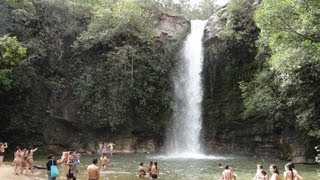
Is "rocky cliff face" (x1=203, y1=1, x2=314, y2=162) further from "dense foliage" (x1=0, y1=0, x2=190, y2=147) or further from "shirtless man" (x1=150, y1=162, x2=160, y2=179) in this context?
"shirtless man" (x1=150, y1=162, x2=160, y2=179)

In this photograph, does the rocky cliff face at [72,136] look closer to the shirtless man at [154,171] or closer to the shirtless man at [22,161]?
the shirtless man at [22,161]

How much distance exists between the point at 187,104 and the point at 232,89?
4504 mm

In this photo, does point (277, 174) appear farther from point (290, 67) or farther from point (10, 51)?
point (10, 51)

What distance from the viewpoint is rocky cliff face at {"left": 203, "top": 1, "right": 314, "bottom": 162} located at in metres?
32.2

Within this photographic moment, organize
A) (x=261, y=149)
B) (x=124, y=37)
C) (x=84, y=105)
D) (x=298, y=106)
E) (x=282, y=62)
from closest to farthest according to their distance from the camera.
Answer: (x=282, y=62)
(x=298, y=106)
(x=261, y=149)
(x=84, y=105)
(x=124, y=37)

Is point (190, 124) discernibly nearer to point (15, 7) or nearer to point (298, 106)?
point (298, 106)

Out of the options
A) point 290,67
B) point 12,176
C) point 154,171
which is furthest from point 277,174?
point 12,176

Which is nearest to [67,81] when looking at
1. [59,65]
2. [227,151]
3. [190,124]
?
[59,65]

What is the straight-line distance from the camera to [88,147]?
34562 millimetres

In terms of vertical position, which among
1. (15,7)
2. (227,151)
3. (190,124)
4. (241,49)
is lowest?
(227,151)

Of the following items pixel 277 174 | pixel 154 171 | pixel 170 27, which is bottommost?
pixel 154 171

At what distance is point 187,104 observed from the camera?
1432 inches

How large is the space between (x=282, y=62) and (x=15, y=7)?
2386 cm

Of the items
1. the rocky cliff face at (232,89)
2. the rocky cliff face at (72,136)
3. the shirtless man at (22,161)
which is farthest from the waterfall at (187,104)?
the shirtless man at (22,161)
